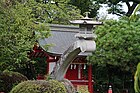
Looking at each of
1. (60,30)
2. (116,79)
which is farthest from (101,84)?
(60,30)

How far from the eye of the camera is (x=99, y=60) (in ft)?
48.3

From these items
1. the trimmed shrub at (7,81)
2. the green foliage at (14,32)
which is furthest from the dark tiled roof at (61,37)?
the green foliage at (14,32)

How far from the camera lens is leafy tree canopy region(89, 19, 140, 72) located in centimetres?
1416

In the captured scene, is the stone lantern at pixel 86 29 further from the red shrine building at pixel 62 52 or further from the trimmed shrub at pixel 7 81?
the red shrine building at pixel 62 52

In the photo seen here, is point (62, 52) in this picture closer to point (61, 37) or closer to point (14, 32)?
point (61, 37)

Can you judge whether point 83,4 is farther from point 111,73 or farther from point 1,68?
point 1,68

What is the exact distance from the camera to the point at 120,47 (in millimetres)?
14352

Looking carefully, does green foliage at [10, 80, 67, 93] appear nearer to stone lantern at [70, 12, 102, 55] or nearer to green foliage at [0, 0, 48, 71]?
stone lantern at [70, 12, 102, 55]

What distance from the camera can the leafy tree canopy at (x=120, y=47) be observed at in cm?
1416

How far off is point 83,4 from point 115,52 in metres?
8.95

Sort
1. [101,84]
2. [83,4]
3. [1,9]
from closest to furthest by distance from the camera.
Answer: [1,9], [101,84], [83,4]

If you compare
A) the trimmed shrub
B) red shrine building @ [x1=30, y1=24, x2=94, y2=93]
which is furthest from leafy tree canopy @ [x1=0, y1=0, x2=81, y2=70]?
red shrine building @ [x1=30, y1=24, x2=94, y2=93]

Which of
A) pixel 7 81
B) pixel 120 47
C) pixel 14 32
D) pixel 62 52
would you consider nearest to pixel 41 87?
pixel 14 32

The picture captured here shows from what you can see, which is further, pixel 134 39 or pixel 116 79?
pixel 116 79
